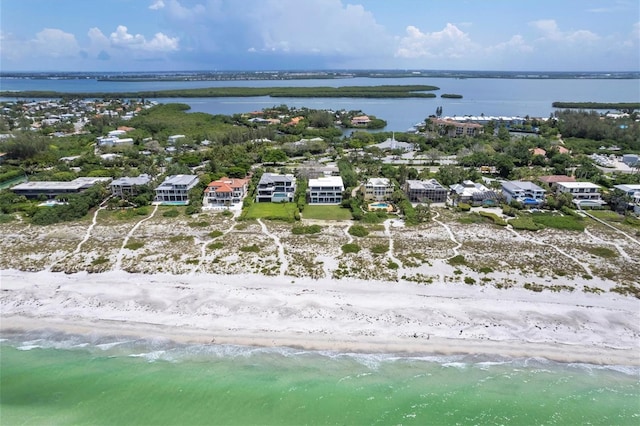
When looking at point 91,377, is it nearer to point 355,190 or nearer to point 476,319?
point 476,319

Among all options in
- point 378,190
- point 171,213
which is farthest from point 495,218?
point 171,213

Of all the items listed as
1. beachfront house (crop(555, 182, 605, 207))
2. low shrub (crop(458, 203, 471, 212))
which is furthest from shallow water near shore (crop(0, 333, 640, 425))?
beachfront house (crop(555, 182, 605, 207))

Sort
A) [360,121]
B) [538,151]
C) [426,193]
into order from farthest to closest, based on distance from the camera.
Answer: [360,121]
[538,151]
[426,193]

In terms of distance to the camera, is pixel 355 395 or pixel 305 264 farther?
pixel 305 264

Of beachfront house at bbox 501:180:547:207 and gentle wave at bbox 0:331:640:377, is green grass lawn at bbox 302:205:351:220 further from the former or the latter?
gentle wave at bbox 0:331:640:377

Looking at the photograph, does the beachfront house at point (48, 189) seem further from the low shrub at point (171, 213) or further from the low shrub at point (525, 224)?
the low shrub at point (525, 224)

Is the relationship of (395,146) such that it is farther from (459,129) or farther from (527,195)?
(527,195)

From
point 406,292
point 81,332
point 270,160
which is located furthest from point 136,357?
point 270,160
